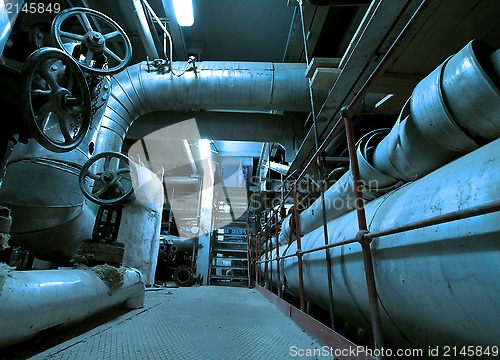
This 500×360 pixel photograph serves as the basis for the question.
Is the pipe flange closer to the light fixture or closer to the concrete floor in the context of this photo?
the concrete floor

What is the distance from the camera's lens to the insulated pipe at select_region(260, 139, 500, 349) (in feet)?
2.27

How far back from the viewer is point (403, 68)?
6.28ft

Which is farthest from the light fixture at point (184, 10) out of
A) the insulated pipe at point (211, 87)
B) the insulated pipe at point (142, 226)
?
the insulated pipe at point (142, 226)

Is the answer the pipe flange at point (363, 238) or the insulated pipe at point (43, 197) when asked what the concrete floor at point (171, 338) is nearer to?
the pipe flange at point (363, 238)

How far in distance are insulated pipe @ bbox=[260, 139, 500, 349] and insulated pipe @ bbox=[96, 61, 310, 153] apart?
9.11 ft

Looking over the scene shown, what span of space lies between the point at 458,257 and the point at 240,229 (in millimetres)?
7370

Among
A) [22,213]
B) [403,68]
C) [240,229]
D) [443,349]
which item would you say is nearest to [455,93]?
[443,349]

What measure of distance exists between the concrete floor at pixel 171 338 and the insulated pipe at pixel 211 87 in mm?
2391

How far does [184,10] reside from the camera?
3.07m

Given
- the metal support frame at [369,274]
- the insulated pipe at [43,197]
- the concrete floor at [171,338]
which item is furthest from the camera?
the insulated pipe at [43,197]

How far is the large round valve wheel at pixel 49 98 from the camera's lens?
135 centimetres

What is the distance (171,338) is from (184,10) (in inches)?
128

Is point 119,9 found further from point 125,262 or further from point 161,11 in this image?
point 125,262

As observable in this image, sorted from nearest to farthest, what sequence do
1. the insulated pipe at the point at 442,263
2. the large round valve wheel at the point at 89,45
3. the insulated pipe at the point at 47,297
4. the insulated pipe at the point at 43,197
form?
the insulated pipe at the point at 442,263
the insulated pipe at the point at 47,297
the large round valve wheel at the point at 89,45
the insulated pipe at the point at 43,197
